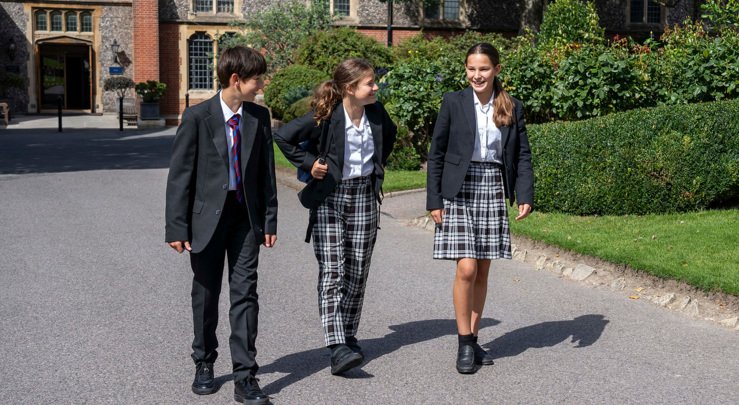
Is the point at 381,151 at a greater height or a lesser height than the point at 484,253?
greater

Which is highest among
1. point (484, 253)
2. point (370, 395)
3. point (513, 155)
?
point (513, 155)

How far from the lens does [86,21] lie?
37.7m

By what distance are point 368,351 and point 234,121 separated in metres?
1.83

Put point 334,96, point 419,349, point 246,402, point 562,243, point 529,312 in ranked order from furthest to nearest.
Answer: point 562,243 → point 529,312 → point 419,349 → point 334,96 → point 246,402

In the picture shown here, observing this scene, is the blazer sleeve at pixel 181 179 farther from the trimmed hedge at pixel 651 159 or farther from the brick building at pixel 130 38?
the brick building at pixel 130 38

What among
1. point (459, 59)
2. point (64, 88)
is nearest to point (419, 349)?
point (459, 59)

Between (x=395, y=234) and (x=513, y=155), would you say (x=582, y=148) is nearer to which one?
(x=395, y=234)

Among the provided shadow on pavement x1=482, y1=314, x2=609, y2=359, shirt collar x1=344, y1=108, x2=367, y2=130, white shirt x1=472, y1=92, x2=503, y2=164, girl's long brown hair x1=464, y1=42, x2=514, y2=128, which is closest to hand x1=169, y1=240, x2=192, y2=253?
shirt collar x1=344, y1=108, x2=367, y2=130

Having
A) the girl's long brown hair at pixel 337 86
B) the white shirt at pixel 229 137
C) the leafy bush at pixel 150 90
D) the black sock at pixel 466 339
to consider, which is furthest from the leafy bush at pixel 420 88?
the leafy bush at pixel 150 90

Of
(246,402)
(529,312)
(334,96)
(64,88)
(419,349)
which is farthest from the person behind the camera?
(64,88)

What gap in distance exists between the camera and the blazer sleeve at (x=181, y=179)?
5367 millimetres

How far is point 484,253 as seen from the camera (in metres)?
6.08

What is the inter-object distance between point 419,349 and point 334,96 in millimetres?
1705

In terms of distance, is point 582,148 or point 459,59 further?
point 459,59
